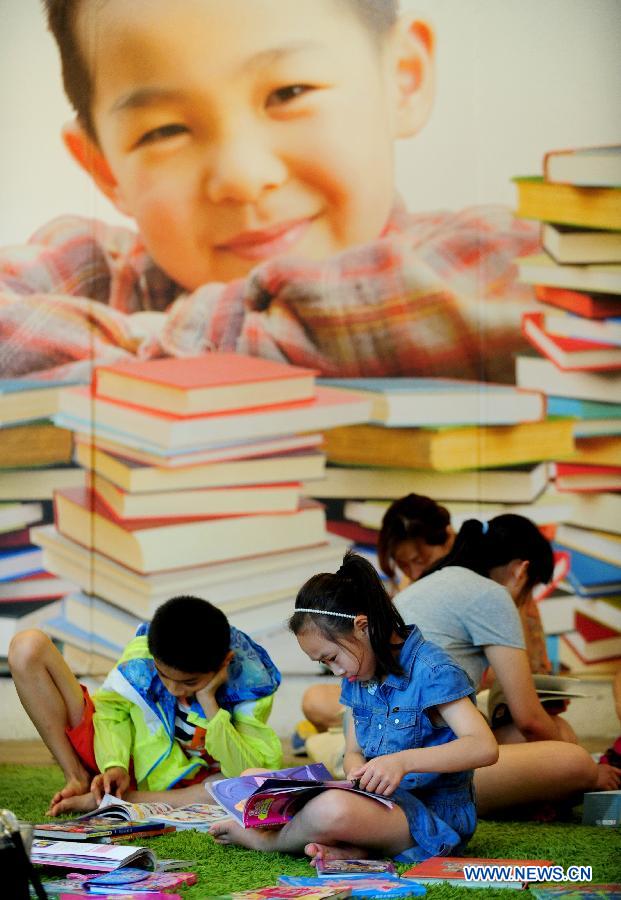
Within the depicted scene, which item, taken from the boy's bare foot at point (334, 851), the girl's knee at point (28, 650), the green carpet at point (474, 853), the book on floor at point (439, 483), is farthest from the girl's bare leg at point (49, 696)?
the book on floor at point (439, 483)

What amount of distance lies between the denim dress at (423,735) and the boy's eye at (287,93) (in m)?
2.17

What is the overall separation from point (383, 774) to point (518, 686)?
54cm

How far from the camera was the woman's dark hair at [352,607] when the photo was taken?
1984 mm

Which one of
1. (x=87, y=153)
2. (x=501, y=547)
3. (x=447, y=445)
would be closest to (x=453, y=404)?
(x=447, y=445)

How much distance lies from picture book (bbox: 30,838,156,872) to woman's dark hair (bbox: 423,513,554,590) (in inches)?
35.1

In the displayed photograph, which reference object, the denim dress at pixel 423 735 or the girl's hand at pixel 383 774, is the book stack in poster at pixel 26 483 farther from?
the girl's hand at pixel 383 774

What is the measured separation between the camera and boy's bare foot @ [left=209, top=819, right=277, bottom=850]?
2072 millimetres

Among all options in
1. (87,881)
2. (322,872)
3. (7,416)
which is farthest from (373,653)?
(7,416)

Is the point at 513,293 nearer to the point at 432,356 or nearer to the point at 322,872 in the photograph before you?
the point at 432,356

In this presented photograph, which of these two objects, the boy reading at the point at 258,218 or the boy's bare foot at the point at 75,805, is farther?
the boy reading at the point at 258,218

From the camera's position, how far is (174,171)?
148 inches

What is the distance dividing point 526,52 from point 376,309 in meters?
0.90

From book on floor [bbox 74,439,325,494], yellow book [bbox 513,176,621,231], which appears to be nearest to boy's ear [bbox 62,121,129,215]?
book on floor [bbox 74,439,325,494]

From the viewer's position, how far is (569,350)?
372 cm
